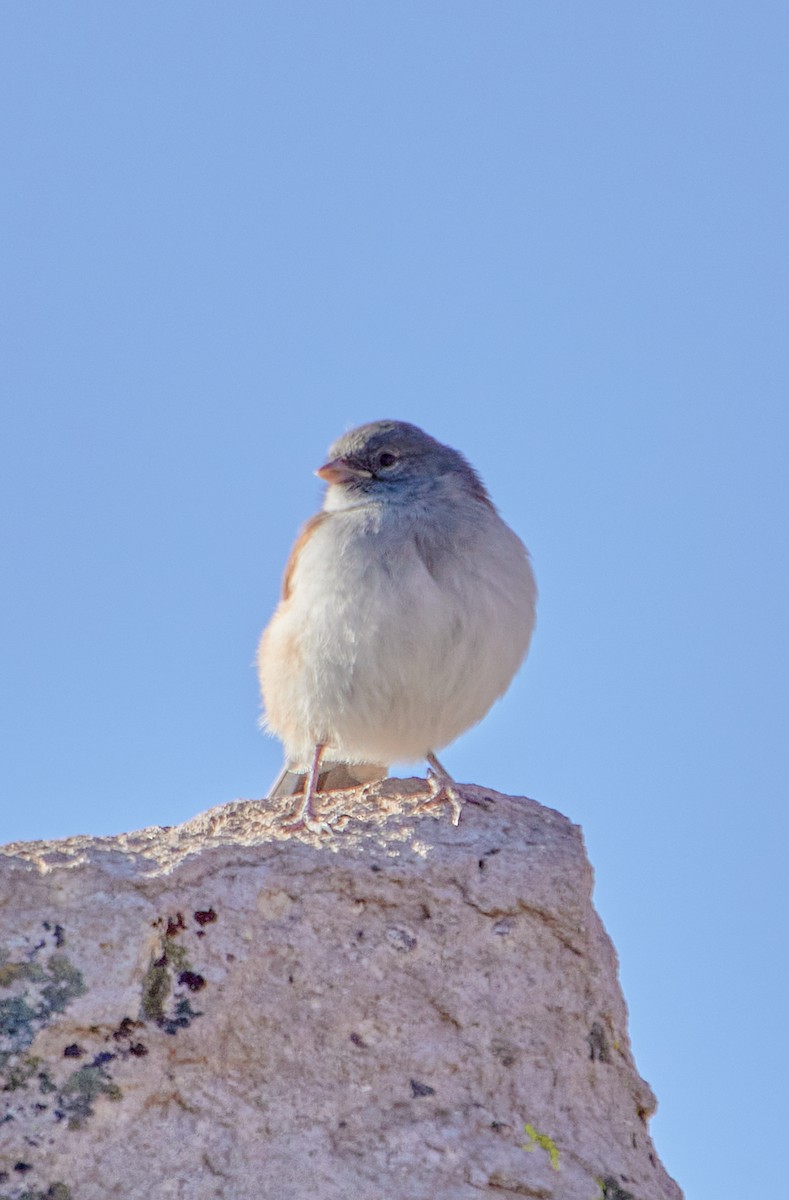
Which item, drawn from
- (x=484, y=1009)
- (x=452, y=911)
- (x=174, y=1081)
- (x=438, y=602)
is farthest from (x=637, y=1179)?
(x=438, y=602)

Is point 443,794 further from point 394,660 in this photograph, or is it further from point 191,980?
point 191,980

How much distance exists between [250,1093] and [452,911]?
75 centimetres

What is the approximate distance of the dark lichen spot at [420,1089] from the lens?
11.7 ft

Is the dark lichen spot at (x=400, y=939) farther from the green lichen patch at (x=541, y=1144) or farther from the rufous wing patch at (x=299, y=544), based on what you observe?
the rufous wing patch at (x=299, y=544)

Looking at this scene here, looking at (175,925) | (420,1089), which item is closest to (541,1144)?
(420,1089)

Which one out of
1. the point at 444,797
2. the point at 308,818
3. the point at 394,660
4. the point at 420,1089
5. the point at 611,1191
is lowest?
the point at 611,1191

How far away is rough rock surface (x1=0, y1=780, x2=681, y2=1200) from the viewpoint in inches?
129

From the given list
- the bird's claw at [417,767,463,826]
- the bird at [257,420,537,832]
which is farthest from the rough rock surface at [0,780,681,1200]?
the bird at [257,420,537,832]

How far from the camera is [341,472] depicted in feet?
22.2

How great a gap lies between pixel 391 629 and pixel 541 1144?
264 centimetres

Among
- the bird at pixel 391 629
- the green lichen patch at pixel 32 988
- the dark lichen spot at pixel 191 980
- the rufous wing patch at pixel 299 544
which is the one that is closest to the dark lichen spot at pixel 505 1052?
the dark lichen spot at pixel 191 980

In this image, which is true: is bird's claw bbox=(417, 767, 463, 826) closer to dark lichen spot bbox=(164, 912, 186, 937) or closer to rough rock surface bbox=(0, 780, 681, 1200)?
rough rock surface bbox=(0, 780, 681, 1200)

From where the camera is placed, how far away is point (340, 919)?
3846mm

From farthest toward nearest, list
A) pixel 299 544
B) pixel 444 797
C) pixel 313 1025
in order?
pixel 299 544, pixel 444 797, pixel 313 1025
